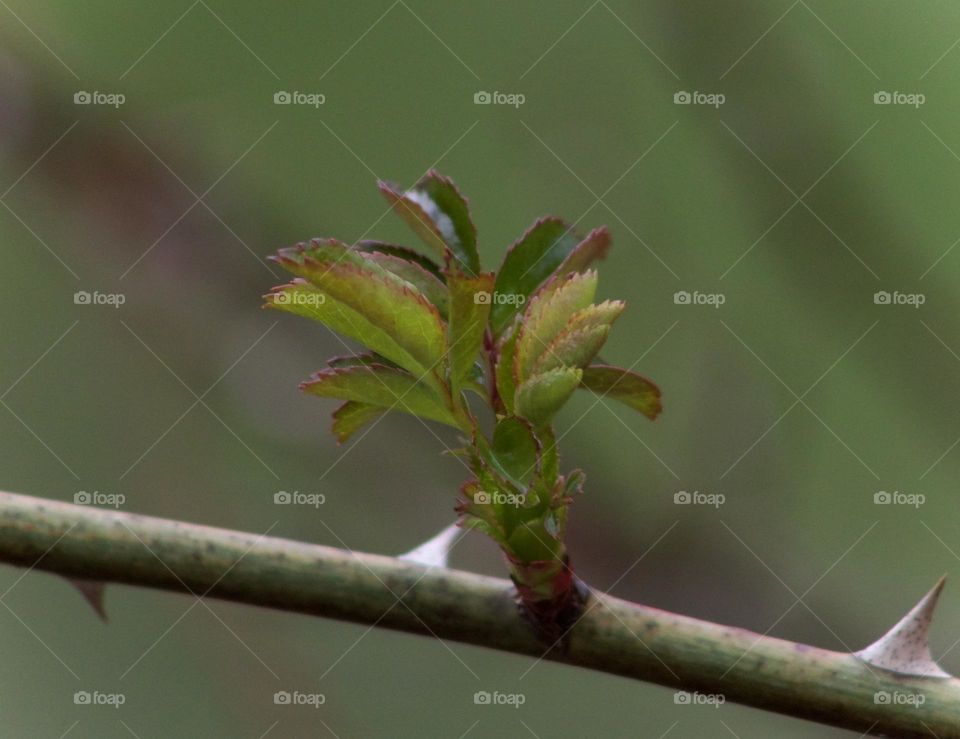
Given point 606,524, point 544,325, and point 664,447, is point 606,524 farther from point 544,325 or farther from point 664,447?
point 544,325

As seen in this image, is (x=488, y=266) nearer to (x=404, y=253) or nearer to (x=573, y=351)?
(x=404, y=253)

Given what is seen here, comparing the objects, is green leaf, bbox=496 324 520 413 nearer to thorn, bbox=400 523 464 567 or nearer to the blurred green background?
thorn, bbox=400 523 464 567

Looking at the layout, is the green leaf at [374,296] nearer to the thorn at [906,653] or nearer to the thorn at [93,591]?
the thorn at [93,591]

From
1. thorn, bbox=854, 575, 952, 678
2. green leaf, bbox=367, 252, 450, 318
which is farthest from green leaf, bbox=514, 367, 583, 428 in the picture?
thorn, bbox=854, 575, 952, 678

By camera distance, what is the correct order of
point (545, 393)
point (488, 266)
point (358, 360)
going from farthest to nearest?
point (488, 266) < point (358, 360) < point (545, 393)

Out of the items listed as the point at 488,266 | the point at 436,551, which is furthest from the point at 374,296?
the point at 488,266
